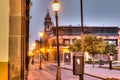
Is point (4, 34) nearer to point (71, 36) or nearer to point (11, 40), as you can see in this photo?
point (11, 40)

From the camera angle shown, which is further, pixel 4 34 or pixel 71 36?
pixel 71 36

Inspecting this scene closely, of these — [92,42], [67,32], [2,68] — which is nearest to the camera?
[2,68]

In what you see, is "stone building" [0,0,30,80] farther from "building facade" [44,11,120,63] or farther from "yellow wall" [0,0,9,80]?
"building facade" [44,11,120,63]

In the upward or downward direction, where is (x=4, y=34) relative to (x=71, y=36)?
downward

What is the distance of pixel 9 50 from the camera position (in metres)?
6.72

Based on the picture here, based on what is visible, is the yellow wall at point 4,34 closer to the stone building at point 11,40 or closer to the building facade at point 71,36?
the stone building at point 11,40

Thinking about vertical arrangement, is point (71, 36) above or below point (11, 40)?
above

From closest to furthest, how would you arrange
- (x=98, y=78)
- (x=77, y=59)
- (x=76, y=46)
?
1. (x=77, y=59)
2. (x=98, y=78)
3. (x=76, y=46)

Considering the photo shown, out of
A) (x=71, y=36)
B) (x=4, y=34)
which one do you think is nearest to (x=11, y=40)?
(x=4, y=34)

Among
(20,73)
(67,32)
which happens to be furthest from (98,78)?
(67,32)

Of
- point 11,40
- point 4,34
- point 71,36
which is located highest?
point 71,36

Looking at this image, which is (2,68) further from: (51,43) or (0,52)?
(51,43)

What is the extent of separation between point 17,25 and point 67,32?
328 ft

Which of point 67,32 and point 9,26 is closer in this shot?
point 9,26
